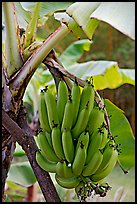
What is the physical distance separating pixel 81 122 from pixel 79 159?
0.23ft

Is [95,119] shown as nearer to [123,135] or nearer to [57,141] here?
[57,141]

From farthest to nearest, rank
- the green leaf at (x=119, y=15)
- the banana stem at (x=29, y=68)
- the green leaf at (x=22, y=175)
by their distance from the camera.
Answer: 1. the green leaf at (x=22, y=175)
2. the banana stem at (x=29, y=68)
3. the green leaf at (x=119, y=15)

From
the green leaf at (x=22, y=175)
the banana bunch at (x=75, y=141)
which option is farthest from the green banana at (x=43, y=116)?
the green leaf at (x=22, y=175)

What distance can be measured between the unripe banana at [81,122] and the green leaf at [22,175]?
641 mm

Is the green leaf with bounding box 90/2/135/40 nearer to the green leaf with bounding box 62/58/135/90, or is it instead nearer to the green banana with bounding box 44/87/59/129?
the green banana with bounding box 44/87/59/129

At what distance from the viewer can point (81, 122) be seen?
748 millimetres

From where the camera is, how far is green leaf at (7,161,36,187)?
4.44 feet

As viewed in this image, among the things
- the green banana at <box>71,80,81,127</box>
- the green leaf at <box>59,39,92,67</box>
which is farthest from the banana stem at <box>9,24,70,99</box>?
the green leaf at <box>59,39,92,67</box>

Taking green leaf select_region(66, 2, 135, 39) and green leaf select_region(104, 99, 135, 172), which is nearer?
green leaf select_region(66, 2, 135, 39)

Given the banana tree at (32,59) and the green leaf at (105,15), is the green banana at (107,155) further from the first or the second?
the green leaf at (105,15)

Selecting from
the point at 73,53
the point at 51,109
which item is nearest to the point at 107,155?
the point at 51,109

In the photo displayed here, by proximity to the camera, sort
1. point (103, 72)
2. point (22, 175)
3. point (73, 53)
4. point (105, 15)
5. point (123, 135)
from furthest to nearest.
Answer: point (73, 53)
point (103, 72)
point (22, 175)
point (123, 135)
point (105, 15)

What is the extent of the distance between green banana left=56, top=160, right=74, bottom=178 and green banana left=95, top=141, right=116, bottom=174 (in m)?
0.06

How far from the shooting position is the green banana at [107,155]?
76 cm
